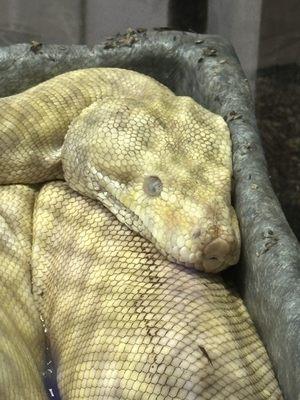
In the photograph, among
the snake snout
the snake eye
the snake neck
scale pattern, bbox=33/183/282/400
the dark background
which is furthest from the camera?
the dark background

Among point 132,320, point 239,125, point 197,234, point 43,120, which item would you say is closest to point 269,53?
point 239,125

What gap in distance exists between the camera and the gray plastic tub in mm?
1716

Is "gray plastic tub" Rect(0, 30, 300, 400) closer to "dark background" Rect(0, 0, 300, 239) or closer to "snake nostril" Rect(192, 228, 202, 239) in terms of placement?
"snake nostril" Rect(192, 228, 202, 239)

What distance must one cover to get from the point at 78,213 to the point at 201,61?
54 centimetres

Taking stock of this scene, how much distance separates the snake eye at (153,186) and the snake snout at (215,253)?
180 mm

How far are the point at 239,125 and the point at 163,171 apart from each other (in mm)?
267

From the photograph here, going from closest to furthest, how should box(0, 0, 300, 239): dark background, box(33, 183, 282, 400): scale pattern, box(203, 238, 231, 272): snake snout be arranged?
box(33, 183, 282, 400): scale pattern → box(203, 238, 231, 272): snake snout → box(0, 0, 300, 239): dark background

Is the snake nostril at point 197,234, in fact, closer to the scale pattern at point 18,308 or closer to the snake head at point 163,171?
the snake head at point 163,171

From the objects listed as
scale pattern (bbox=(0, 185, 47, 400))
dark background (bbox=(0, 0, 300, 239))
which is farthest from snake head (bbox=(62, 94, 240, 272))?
dark background (bbox=(0, 0, 300, 239))

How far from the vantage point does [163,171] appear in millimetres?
1941

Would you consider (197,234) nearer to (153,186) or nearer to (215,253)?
(215,253)

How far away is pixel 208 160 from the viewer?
2008 millimetres

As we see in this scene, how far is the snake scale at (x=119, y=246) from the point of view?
1688mm

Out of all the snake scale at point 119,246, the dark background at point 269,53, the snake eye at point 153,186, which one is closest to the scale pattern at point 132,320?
the snake scale at point 119,246
